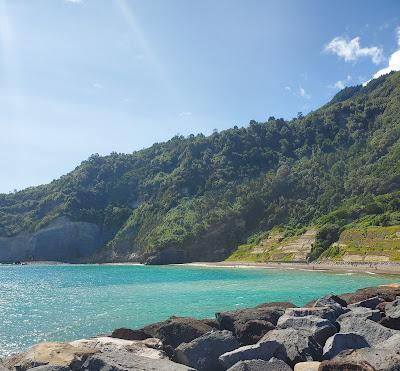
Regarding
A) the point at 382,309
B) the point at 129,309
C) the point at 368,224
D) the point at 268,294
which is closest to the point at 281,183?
the point at 368,224

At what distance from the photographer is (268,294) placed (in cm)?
4819

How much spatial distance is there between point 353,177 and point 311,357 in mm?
154515

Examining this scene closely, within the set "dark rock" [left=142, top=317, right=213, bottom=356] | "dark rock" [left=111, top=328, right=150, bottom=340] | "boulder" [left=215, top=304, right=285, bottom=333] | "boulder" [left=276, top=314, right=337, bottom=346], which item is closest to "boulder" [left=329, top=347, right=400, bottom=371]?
"boulder" [left=276, top=314, right=337, bottom=346]

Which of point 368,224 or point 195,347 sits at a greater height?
point 368,224

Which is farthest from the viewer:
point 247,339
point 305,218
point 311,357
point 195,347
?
point 305,218

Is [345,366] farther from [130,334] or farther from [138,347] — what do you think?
[130,334]

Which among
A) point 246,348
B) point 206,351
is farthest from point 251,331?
point 246,348

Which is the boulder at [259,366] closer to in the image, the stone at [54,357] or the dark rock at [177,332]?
the stone at [54,357]

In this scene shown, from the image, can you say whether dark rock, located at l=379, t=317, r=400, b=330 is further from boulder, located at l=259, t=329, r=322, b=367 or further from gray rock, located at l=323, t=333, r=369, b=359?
boulder, located at l=259, t=329, r=322, b=367

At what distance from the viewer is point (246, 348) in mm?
14102

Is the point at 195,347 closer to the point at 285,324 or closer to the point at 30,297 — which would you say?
the point at 285,324

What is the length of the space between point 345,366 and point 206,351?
542 centimetres

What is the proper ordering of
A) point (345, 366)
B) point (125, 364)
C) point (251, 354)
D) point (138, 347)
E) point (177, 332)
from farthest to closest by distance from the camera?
point (177, 332) → point (138, 347) → point (251, 354) → point (125, 364) → point (345, 366)

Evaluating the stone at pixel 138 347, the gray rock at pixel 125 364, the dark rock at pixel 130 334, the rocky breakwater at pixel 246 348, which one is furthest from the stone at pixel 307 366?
the dark rock at pixel 130 334
